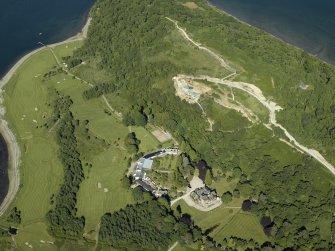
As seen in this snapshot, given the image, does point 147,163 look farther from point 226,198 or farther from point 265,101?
point 265,101

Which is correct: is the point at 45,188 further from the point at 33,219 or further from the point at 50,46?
the point at 50,46

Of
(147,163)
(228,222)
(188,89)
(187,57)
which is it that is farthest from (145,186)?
(187,57)

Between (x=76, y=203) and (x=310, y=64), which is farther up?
(x=310, y=64)

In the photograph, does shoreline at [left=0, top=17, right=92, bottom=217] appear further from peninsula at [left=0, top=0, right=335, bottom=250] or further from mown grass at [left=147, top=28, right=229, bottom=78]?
mown grass at [left=147, top=28, right=229, bottom=78]

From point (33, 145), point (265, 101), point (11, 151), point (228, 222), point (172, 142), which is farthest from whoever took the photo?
point (172, 142)

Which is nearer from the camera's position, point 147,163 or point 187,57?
point 147,163

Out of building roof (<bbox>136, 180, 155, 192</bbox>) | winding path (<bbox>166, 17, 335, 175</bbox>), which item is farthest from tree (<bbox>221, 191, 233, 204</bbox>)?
winding path (<bbox>166, 17, 335, 175</bbox>)

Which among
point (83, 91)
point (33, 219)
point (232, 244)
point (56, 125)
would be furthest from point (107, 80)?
point (232, 244)

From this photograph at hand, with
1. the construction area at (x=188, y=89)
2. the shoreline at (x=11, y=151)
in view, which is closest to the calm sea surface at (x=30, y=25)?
the shoreline at (x=11, y=151)

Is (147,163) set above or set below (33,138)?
below
